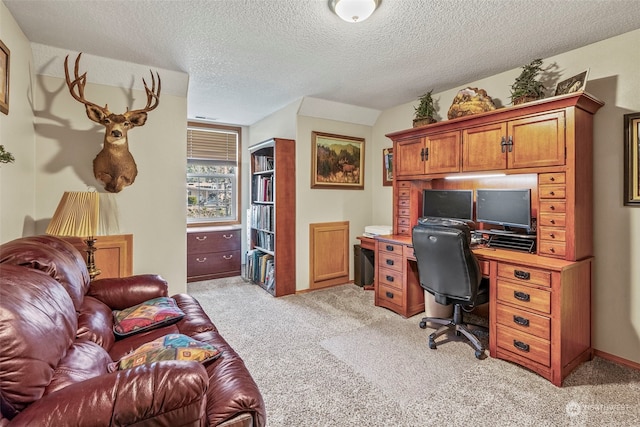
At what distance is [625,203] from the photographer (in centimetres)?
237

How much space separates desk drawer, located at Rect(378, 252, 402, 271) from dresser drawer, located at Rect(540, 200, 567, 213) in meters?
1.32

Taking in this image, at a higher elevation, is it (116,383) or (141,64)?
(141,64)

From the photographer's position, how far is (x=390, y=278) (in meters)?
3.40

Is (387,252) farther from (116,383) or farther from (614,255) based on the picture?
(116,383)

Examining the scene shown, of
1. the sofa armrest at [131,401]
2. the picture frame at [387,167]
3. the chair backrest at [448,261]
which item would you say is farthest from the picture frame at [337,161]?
the sofa armrest at [131,401]

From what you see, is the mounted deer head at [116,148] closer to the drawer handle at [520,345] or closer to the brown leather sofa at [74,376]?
the brown leather sofa at [74,376]

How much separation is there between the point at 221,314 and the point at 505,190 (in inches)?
122

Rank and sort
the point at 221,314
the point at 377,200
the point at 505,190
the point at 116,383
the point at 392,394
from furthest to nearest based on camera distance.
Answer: the point at 377,200
the point at 221,314
the point at 505,190
the point at 392,394
the point at 116,383

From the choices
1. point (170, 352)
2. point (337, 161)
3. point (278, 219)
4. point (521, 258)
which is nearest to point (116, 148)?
point (278, 219)

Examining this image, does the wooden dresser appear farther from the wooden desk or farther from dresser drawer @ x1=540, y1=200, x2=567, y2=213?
dresser drawer @ x1=540, y1=200, x2=567, y2=213

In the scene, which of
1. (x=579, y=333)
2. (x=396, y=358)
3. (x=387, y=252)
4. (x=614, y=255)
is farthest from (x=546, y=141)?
(x=396, y=358)

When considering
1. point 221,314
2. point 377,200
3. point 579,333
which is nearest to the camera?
point 579,333

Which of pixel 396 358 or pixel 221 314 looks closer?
pixel 396 358

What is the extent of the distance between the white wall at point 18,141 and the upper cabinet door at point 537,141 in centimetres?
370
